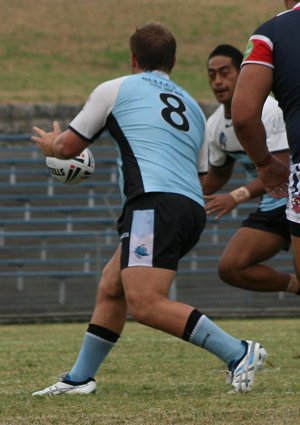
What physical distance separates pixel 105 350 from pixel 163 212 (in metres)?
→ 0.81

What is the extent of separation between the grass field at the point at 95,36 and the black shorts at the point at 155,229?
2276 cm

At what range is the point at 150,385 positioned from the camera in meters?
6.46

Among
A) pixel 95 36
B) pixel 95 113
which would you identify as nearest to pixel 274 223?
pixel 95 113

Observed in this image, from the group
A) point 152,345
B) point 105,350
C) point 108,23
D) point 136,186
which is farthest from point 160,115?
point 108,23

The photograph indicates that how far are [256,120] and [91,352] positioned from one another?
5.91 feet

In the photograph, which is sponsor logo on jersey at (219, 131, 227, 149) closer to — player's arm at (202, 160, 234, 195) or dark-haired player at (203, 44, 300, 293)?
dark-haired player at (203, 44, 300, 293)

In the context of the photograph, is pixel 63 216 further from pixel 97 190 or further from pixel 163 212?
pixel 163 212

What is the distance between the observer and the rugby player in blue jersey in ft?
18.6

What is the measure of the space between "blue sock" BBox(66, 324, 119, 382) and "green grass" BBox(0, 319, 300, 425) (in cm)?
13

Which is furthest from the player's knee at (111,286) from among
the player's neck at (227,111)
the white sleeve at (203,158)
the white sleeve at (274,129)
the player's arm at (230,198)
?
the player's neck at (227,111)

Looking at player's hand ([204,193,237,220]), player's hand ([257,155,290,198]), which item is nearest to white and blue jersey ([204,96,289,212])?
player's hand ([204,193,237,220])

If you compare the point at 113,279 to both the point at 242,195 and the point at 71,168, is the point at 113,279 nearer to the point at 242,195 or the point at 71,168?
the point at 71,168

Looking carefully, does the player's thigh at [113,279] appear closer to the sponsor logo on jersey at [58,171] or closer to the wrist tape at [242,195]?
the sponsor logo on jersey at [58,171]

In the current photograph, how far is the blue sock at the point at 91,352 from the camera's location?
604 centimetres
